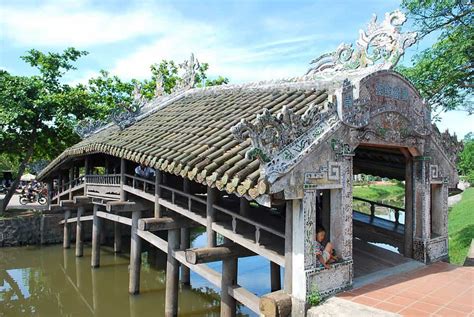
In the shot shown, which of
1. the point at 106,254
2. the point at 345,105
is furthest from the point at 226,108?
the point at 106,254

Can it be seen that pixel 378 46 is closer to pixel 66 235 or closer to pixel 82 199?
pixel 82 199

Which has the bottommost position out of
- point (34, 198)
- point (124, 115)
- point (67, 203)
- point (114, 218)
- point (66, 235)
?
point (66, 235)

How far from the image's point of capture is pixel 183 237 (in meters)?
11.1

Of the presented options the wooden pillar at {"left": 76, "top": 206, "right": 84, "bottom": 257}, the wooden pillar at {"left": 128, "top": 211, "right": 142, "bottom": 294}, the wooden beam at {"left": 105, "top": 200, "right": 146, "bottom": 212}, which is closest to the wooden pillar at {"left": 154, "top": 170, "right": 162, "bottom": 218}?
the wooden beam at {"left": 105, "top": 200, "right": 146, "bottom": 212}

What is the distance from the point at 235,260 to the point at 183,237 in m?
4.10

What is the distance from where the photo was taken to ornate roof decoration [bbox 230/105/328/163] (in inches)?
191

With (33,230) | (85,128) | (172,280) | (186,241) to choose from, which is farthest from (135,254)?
(33,230)

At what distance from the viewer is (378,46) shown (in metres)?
6.94

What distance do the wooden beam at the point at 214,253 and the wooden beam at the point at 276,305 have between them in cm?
146

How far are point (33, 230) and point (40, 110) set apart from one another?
540 cm

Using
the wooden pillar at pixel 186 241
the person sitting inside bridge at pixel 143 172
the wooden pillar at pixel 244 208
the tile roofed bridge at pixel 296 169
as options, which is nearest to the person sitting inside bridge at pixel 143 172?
the person sitting inside bridge at pixel 143 172

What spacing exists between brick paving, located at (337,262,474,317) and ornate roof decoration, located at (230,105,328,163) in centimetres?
235

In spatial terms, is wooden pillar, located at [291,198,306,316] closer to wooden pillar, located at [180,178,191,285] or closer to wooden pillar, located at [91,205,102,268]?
wooden pillar, located at [180,178,191,285]

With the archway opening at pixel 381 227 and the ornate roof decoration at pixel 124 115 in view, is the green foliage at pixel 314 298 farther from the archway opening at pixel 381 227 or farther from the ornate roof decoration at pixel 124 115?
the ornate roof decoration at pixel 124 115
